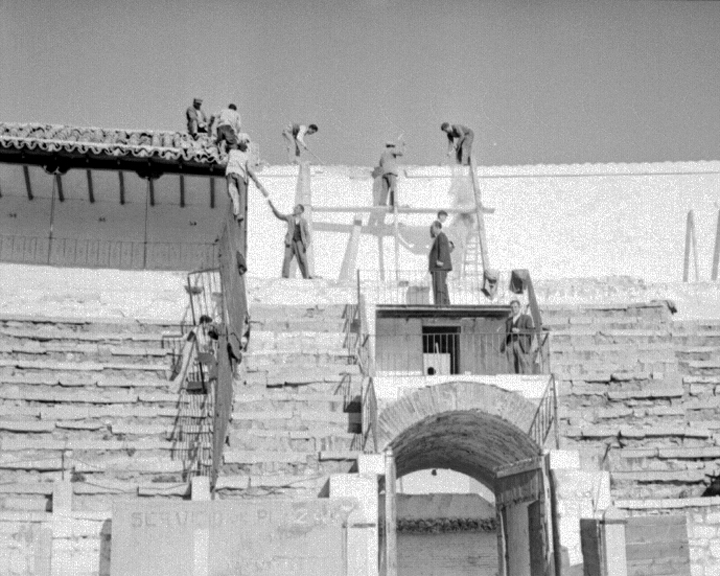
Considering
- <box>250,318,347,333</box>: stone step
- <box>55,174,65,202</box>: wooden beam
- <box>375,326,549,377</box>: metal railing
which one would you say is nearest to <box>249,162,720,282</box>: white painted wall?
<box>375,326,549,377</box>: metal railing

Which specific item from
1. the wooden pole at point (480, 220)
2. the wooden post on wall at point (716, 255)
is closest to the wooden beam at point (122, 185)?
the wooden pole at point (480, 220)

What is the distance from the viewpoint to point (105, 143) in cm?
2369

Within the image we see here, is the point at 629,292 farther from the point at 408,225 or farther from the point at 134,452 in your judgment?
the point at 134,452

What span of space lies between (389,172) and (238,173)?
3.77m

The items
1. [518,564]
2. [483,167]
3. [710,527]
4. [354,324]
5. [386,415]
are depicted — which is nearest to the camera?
[710,527]

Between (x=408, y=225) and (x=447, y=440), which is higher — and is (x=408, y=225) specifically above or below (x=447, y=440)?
above

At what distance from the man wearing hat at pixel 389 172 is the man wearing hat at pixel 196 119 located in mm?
4119

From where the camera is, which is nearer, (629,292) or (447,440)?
(447,440)

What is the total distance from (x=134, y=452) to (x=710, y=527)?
28.2 ft

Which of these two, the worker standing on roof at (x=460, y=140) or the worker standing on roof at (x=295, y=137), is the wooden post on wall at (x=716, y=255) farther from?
the worker standing on roof at (x=295, y=137)

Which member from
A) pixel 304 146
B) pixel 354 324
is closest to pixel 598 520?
pixel 354 324

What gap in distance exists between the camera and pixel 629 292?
23.3 meters

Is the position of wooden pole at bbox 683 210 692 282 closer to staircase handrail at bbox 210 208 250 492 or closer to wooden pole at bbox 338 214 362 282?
wooden pole at bbox 338 214 362 282

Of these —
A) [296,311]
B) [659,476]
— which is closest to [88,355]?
[296,311]
